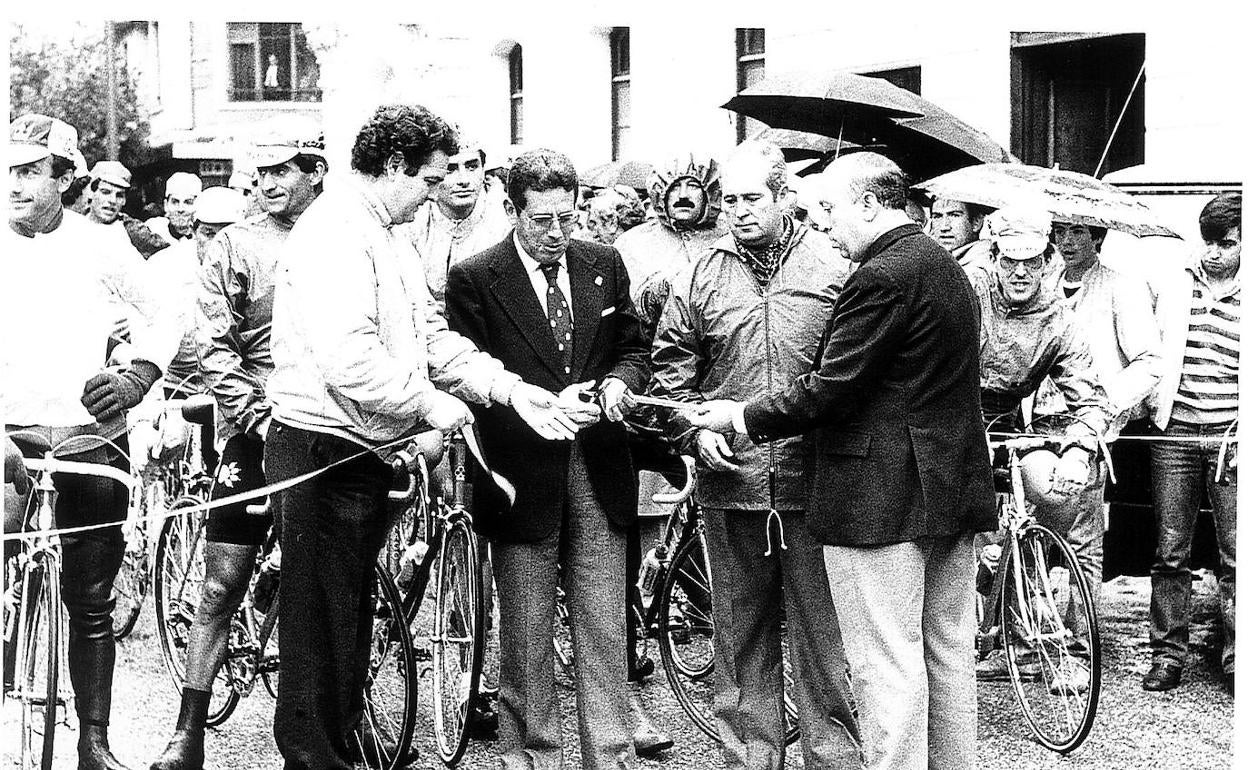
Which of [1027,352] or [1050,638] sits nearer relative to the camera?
[1050,638]

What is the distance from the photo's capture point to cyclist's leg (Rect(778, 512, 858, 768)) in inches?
221

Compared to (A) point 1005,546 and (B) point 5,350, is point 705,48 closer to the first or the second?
(A) point 1005,546

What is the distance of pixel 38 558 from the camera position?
18.4ft

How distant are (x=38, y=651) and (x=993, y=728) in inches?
144

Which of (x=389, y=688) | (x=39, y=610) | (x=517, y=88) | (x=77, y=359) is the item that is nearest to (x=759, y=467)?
(x=389, y=688)

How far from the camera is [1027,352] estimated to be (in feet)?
22.8

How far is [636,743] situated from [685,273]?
1.84 m

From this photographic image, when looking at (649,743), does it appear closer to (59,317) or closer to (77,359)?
(77,359)

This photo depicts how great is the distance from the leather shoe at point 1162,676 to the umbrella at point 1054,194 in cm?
189

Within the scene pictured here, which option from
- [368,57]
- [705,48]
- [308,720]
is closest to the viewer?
[308,720]

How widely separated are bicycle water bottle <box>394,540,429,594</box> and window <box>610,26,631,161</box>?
7.05 ft

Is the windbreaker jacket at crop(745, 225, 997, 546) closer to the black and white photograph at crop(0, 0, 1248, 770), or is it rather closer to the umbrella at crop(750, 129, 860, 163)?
the black and white photograph at crop(0, 0, 1248, 770)

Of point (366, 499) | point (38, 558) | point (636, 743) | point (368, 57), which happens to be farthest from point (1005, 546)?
point (368, 57)

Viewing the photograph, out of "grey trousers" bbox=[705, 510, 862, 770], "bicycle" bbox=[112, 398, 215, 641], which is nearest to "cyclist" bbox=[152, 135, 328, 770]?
"bicycle" bbox=[112, 398, 215, 641]
